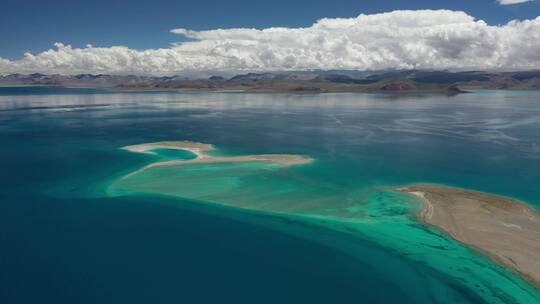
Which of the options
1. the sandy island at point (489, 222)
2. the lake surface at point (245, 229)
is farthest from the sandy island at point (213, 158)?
the sandy island at point (489, 222)

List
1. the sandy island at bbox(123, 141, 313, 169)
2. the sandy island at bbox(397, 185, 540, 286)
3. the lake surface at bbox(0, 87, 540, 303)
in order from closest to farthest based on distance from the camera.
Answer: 1. the lake surface at bbox(0, 87, 540, 303)
2. the sandy island at bbox(397, 185, 540, 286)
3. the sandy island at bbox(123, 141, 313, 169)

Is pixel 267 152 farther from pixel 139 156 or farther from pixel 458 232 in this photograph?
pixel 458 232

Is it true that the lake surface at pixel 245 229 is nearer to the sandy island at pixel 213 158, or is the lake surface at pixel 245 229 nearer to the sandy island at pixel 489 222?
the sandy island at pixel 489 222

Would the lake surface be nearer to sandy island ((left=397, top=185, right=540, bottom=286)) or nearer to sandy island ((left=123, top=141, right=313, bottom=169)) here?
sandy island ((left=397, top=185, right=540, bottom=286))

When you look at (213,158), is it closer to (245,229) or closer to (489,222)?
(245,229)

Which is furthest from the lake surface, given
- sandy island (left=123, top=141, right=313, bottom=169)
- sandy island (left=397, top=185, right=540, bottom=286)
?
sandy island (left=123, top=141, right=313, bottom=169)

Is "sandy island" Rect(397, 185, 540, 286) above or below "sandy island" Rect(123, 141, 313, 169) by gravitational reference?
below

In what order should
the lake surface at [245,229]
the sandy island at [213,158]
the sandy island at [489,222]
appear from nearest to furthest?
the lake surface at [245,229]
the sandy island at [489,222]
the sandy island at [213,158]

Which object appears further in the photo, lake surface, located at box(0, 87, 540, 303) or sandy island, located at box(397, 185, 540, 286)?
A: sandy island, located at box(397, 185, 540, 286)
